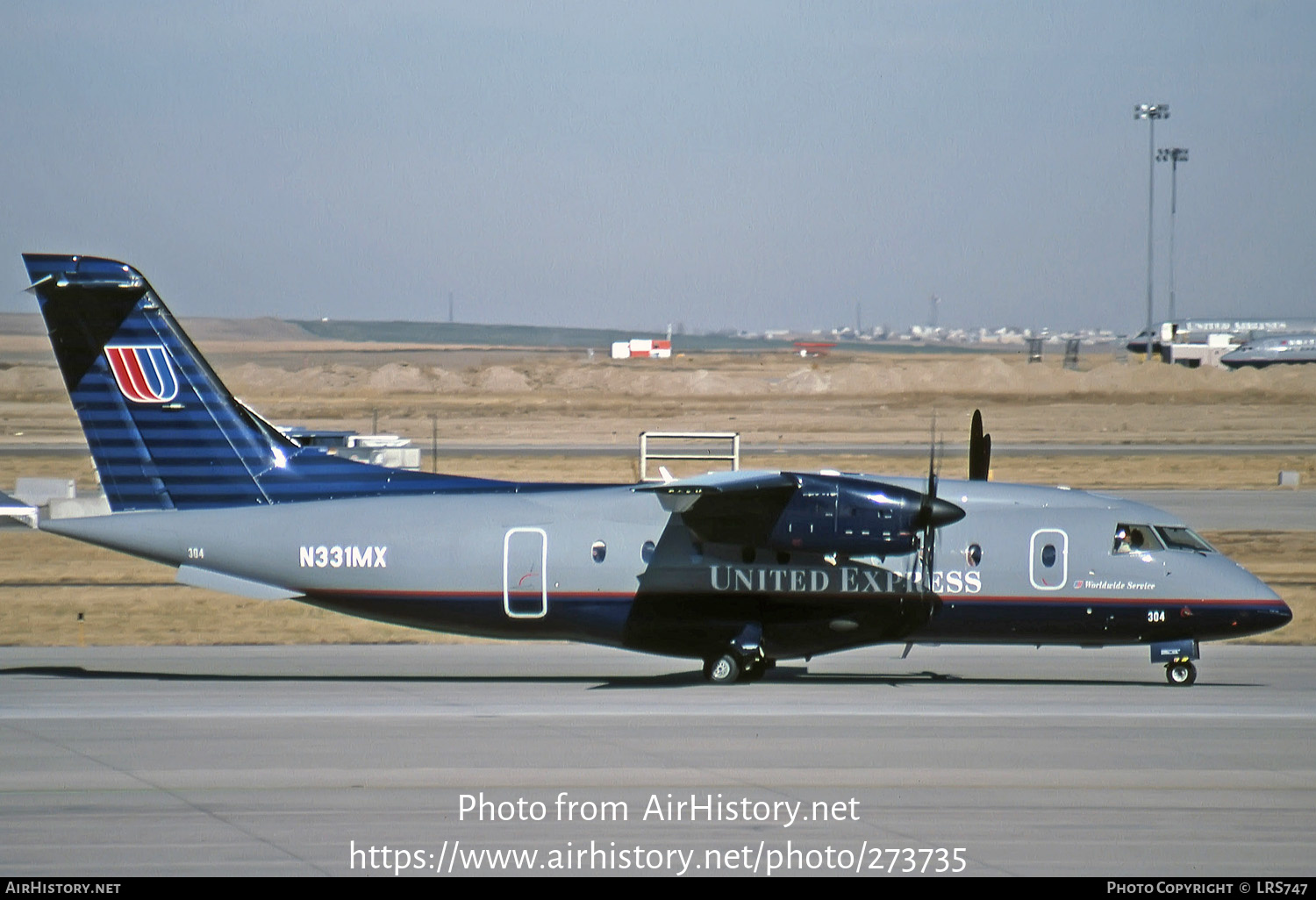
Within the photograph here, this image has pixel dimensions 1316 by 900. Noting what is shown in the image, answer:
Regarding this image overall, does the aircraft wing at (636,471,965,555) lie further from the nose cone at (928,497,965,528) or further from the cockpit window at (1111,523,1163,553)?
the cockpit window at (1111,523,1163,553)

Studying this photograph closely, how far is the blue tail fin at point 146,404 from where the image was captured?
68.6 feet

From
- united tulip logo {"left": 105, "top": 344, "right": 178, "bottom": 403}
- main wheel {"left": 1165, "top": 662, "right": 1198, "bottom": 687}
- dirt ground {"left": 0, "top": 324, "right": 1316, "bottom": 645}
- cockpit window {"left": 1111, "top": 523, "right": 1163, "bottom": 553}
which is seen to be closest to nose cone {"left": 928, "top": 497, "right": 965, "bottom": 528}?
cockpit window {"left": 1111, "top": 523, "right": 1163, "bottom": 553}

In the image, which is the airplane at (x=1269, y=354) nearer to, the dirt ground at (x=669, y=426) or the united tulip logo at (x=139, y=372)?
the dirt ground at (x=669, y=426)

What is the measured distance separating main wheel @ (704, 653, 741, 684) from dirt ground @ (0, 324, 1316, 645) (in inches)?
299

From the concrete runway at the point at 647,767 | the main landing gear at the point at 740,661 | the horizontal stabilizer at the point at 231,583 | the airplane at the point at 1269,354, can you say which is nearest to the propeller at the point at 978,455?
the concrete runway at the point at 647,767

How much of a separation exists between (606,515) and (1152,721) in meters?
8.10

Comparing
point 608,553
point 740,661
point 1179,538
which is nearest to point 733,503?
point 608,553

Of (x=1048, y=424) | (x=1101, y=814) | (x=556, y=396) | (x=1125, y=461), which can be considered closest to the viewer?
(x=1101, y=814)

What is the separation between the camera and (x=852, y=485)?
20078 millimetres

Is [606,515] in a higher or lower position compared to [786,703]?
higher

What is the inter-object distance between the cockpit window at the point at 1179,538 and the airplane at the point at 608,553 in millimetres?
41

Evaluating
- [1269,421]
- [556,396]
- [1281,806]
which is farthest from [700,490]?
[556,396]
